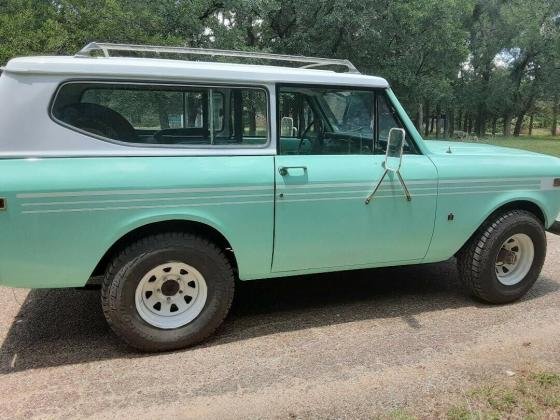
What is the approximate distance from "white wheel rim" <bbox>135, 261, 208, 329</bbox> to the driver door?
1.89 ft

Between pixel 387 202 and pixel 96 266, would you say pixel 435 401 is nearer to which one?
pixel 387 202

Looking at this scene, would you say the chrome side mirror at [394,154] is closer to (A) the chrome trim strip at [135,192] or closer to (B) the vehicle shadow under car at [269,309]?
(A) the chrome trim strip at [135,192]

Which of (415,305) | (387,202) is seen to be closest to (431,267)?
(415,305)

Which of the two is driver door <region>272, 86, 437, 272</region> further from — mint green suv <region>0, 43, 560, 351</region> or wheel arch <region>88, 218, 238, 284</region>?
wheel arch <region>88, 218, 238, 284</region>

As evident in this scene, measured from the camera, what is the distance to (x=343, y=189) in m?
3.64

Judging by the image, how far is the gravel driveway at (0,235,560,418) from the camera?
9.38ft

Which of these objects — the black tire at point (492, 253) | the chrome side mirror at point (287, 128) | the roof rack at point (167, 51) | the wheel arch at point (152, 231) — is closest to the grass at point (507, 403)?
the black tire at point (492, 253)

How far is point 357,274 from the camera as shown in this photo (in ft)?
16.9

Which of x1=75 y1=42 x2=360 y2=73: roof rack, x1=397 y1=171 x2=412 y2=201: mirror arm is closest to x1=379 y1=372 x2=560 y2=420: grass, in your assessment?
x1=397 y1=171 x2=412 y2=201: mirror arm

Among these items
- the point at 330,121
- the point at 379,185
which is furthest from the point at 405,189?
the point at 330,121

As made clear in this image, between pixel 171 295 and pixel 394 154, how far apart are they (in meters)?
1.86

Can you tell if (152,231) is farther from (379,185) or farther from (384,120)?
(384,120)

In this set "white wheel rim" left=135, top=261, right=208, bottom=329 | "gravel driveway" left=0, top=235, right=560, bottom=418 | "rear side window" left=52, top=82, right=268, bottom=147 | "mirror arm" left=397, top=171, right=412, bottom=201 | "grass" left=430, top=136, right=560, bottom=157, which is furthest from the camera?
"grass" left=430, top=136, right=560, bottom=157

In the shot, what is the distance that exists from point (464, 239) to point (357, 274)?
125cm
